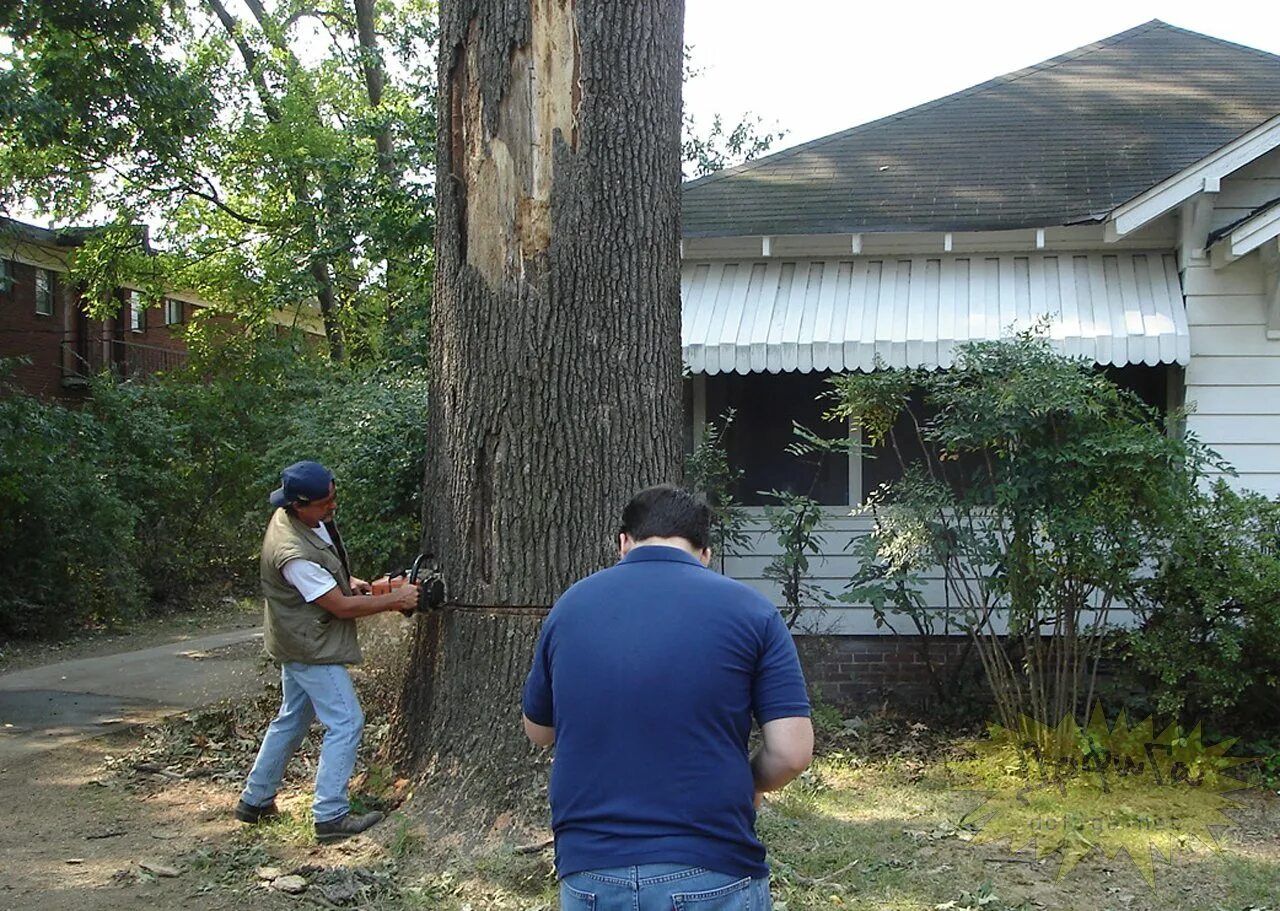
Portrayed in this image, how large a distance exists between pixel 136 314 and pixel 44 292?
3.41 m

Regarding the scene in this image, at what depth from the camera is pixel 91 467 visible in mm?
15133

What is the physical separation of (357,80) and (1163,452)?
21302mm

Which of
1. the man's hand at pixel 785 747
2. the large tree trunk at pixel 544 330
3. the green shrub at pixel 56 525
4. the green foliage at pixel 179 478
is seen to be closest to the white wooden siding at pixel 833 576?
the green foliage at pixel 179 478

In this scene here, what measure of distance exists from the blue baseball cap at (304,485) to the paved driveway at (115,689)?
3.24m

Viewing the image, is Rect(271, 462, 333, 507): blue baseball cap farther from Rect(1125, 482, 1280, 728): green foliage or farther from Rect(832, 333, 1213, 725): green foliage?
Rect(1125, 482, 1280, 728): green foliage

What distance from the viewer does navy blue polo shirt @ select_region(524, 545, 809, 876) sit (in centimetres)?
278

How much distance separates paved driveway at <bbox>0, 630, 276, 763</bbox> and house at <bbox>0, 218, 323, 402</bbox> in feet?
29.3

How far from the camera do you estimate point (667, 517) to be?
9.91ft

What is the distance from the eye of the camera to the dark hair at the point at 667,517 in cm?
301

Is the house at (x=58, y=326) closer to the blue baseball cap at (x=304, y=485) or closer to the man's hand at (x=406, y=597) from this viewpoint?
the blue baseball cap at (x=304, y=485)

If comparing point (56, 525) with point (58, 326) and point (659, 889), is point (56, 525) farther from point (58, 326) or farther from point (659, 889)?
point (659, 889)

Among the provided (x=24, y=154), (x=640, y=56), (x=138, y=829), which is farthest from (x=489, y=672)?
(x=24, y=154)

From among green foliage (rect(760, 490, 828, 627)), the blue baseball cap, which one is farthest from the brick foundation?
the blue baseball cap

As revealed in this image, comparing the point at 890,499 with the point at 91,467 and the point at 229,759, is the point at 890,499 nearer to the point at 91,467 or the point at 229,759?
the point at 229,759
